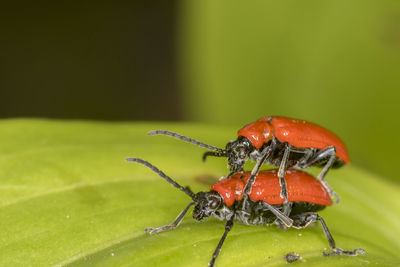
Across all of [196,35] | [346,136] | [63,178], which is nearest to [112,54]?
[196,35]

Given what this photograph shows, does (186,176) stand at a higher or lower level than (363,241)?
higher

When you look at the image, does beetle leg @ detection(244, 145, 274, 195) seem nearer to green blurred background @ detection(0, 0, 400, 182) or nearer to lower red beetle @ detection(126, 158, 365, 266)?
lower red beetle @ detection(126, 158, 365, 266)

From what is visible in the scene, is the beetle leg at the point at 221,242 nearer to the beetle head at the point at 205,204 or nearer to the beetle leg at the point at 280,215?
the beetle head at the point at 205,204

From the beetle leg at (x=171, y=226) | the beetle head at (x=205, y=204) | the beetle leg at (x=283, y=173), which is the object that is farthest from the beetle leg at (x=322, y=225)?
the beetle leg at (x=171, y=226)

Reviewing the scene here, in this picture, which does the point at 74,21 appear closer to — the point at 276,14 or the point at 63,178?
the point at 276,14

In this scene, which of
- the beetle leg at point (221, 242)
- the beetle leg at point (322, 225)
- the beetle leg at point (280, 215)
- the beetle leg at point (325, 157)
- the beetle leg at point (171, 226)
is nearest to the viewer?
the beetle leg at point (221, 242)

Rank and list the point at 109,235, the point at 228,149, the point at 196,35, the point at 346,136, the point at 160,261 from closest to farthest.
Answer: the point at 160,261 → the point at 109,235 → the point at 228,149 → the point at 346,136 → the point at 196,35
